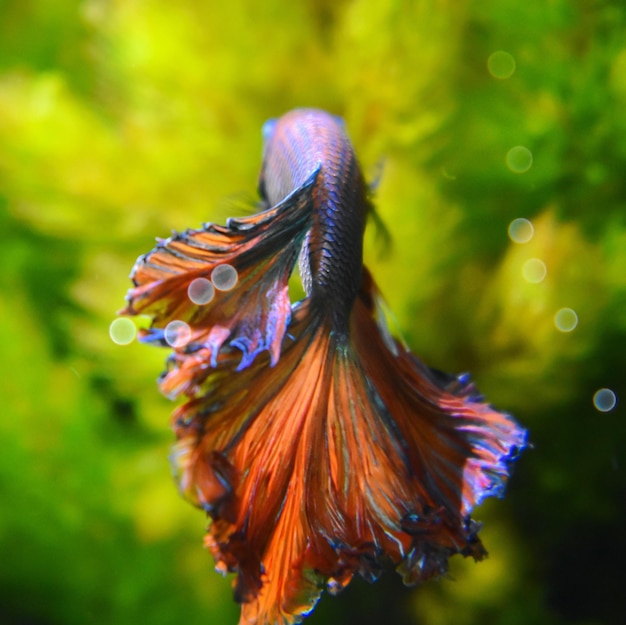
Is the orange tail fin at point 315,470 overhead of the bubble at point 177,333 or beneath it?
beneath

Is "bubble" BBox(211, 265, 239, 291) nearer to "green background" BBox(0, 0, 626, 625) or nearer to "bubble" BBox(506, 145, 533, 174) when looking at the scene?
"green background" BBox(0, 0, 626, 625)

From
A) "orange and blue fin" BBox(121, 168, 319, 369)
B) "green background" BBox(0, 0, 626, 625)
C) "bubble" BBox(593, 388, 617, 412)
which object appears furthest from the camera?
"bubble" BBox(593, 388, 617, 412)

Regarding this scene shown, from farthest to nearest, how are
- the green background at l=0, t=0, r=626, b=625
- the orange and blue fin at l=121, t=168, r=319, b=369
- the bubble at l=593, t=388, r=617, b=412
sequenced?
the bubble at l=593, t=388, r=617, b=412 → the green background at l=0, t=0, r=626, b=625 → the orange and blue fin at l=121, t=168, r=319, b=369

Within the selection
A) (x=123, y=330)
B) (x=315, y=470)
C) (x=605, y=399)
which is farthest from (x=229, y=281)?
(x=605, y=399)

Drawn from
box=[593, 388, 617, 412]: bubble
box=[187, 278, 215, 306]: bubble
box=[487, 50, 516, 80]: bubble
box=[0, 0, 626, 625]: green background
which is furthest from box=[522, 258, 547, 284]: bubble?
box=[187, 278, 215, 306]: bubble

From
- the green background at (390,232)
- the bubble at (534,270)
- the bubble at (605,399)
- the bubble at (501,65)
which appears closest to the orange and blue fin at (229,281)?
the green background at (390,232)

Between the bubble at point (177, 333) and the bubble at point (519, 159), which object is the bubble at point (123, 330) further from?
the bubble at point (519, 159)

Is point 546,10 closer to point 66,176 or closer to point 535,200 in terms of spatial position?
point 535,200

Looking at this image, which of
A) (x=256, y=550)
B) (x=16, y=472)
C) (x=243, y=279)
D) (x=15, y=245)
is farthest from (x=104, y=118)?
(x=256, y=550)

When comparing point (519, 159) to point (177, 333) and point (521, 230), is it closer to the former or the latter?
point (521, 230)
